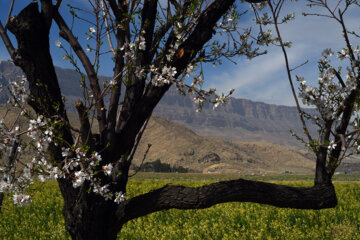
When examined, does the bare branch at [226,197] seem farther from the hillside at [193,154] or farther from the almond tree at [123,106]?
the hillside at [193,154]

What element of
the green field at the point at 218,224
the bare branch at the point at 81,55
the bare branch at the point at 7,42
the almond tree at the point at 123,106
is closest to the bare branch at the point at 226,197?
the almond tree at the point at 123,106

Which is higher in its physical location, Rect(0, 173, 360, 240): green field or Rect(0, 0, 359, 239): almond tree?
Rect(0, 0, 359, 239): almond tree

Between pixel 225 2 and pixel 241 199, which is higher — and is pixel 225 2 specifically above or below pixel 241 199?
above

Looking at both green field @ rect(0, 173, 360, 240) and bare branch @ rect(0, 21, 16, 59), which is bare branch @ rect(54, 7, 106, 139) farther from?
green field @ rect(0, 173, 360, 240)

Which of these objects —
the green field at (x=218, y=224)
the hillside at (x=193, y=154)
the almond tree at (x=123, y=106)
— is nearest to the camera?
the almond tree at (x=123, y=106)

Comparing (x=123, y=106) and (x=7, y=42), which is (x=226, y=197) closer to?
(x=123, y=106)

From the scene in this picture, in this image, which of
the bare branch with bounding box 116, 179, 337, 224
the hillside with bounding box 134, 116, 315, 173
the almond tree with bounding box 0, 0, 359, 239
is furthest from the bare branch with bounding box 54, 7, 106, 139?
the hillside with bounding box 134, 116, 315, 173

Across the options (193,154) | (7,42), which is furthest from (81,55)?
(193,154)

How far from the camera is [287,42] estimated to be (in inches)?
218

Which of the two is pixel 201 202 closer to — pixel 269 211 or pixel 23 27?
pixel 23 27

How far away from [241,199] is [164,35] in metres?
2.54

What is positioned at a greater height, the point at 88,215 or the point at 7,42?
the point at 7,42

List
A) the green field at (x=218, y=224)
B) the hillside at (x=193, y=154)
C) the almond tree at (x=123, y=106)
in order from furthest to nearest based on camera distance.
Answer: the hillside at (x=193, y=154), the green field at (x=218, y=224), the almond tree at (x=123, y=106)

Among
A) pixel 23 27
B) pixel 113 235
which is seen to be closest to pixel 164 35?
pixel 23 27
